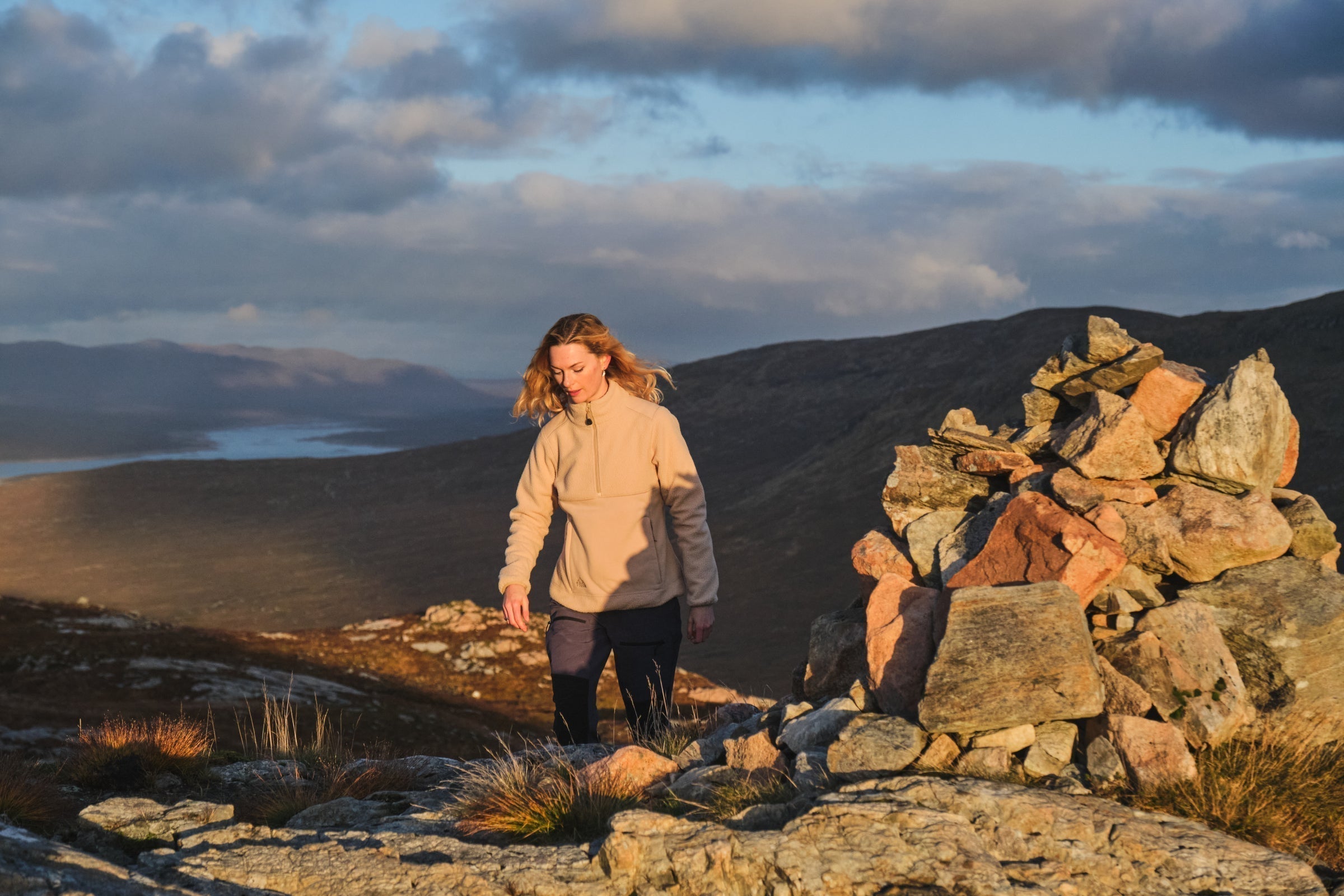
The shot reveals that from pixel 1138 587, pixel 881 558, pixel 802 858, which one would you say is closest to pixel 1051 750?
pixel 1138 587

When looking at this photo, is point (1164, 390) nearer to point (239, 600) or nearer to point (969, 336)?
point (239, 600)

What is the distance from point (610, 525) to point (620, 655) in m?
0.64

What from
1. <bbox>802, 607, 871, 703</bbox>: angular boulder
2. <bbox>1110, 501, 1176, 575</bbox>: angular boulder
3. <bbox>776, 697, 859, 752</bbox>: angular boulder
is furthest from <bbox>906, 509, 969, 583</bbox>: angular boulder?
<bbox>776, 697, 859, 752</bbox>: angular boulder

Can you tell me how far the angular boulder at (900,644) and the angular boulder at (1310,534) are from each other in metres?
1.73

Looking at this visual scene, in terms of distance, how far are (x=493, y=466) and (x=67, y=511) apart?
19869mm

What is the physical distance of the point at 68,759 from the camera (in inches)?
213

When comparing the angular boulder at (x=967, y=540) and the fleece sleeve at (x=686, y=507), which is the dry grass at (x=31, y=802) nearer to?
the fleece sleeve at (x=686, y=507)

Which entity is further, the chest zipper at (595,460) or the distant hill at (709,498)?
the distant hill at (709,498)

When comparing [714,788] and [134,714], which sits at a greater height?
[714,788]

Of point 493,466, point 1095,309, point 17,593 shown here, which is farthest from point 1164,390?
point 1095,309

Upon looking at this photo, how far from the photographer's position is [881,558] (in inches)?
198

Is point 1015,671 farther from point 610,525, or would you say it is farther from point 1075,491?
point 610,525

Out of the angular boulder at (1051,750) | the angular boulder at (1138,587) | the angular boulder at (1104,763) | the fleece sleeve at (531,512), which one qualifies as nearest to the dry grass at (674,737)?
the fleece sleeve at (531,512)

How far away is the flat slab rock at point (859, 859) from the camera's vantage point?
3.11 m
